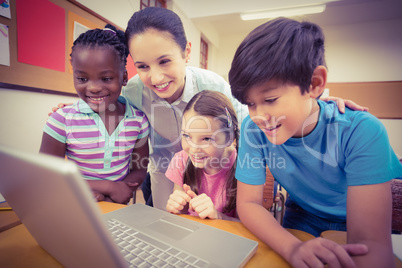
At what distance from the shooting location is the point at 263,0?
2.96 metres

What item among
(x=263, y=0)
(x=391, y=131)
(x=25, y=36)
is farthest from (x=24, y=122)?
(x=391, y=131)

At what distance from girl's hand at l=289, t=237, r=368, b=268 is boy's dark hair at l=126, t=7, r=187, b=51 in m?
0.83

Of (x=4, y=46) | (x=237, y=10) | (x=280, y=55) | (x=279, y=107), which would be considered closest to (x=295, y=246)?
(x=279, y=107)

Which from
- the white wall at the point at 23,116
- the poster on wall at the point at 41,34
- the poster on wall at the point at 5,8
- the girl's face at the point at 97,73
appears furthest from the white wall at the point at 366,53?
the girl's face at the point at 97,73

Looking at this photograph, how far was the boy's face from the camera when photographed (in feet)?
1.81

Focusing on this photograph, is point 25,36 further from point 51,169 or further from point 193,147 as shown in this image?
point 51,169

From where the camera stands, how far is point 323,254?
0.40 metres

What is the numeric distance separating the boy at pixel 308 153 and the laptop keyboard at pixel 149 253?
7.8 inches

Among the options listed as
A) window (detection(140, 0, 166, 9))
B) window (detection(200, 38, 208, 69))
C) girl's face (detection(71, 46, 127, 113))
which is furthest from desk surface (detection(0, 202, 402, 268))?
window (detection(200, 38, 208, 69))

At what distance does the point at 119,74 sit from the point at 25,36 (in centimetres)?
77

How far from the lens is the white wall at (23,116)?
1169 millimetres

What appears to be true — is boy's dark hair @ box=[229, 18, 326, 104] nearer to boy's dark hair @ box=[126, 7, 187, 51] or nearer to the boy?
the boy

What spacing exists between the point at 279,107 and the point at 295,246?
1.04ft

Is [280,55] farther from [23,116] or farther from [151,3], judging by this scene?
[151,3]
